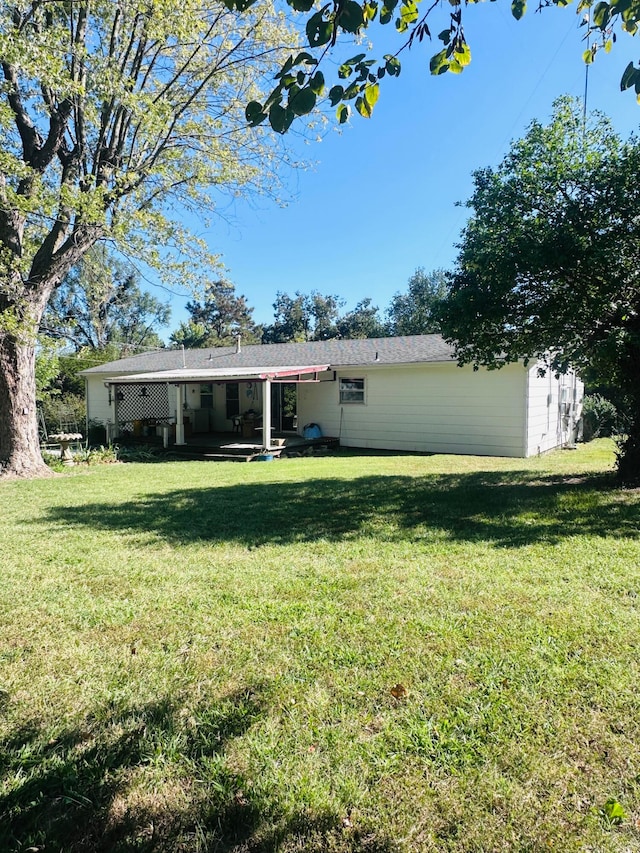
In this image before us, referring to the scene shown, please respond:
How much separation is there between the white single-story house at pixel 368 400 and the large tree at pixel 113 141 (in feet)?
16.1

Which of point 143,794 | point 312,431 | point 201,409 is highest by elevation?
point 201,409

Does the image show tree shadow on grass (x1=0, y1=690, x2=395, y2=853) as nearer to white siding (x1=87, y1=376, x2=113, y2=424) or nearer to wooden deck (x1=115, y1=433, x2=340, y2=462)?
wooden deck (x1=115, y1=433, x2=340, y2=462)

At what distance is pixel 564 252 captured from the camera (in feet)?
22.3

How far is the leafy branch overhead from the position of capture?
2131 millimetres

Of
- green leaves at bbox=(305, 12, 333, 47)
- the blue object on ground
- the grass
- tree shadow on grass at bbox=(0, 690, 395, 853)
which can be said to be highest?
green leaves at bbox=(305, 12, 333, 47)

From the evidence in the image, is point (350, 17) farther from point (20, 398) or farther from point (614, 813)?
point (20, 398)

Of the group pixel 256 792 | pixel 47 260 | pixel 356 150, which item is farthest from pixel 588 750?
pixel 356 150

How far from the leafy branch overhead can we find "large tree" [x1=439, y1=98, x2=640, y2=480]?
4.01m

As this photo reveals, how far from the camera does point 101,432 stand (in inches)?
783

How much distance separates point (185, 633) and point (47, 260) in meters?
9.89

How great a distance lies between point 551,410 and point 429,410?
13.4 ft

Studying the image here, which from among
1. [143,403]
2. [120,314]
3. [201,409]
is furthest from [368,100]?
[120,314]

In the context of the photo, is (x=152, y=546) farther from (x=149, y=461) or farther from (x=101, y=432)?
(x=101, y=432)

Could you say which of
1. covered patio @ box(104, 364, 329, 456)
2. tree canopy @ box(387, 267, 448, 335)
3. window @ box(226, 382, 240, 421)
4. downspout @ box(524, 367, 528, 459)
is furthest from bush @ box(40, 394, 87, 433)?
tree canopy @ box(387, 267, 448, 335)
